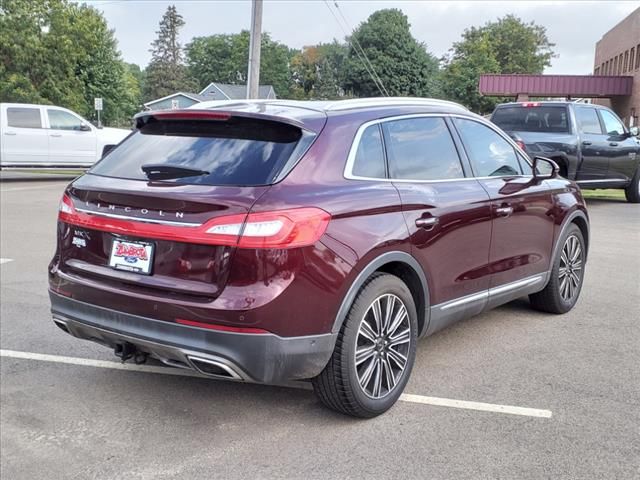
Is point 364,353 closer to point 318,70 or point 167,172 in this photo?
point 167,172

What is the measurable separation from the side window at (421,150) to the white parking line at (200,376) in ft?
4.48

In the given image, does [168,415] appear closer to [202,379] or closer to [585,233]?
[202,379]

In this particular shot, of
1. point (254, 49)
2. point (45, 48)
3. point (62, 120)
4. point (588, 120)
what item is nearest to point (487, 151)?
point (588, 120)

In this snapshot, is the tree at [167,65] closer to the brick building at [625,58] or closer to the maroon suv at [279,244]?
the brick building at [625,58]

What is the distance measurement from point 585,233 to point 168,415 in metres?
4.15

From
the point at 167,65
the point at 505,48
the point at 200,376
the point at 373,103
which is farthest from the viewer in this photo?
the point at 167,65

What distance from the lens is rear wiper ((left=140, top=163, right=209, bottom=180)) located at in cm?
327

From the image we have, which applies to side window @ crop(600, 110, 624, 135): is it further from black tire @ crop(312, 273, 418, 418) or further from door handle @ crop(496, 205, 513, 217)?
black tire @ crop(312, 273, 418, 418)

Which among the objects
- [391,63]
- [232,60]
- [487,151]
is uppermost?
[232,60]

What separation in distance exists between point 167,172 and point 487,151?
251 cm

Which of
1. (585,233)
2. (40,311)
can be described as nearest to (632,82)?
(585,233)

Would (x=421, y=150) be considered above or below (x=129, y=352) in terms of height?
above

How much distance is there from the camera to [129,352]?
3.40 m

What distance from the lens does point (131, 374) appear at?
4.23m
